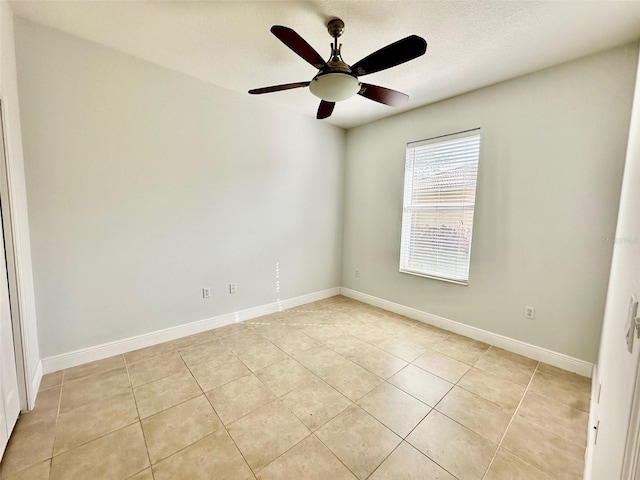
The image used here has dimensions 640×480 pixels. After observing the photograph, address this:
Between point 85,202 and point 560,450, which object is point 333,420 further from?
point 85,202

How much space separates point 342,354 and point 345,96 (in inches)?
87.0

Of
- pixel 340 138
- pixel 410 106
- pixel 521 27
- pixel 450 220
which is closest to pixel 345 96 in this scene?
pixel 521 27

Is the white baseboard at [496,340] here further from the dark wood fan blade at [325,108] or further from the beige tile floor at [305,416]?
the dark wood fan blade at [325,108]

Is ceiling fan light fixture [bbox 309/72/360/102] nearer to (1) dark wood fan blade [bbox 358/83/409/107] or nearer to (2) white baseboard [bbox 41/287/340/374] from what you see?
(1) dark wood fan blade [bbox 358/83/409/107]

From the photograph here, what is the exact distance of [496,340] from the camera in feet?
8.55

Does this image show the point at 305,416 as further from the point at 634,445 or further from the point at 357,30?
the point at 357,30

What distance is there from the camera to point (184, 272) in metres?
2.68

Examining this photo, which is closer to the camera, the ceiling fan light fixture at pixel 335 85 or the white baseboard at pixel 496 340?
the ceiling fan light fixture at pixel 335 85

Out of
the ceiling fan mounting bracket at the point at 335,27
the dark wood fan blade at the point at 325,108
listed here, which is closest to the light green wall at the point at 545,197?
the dark wood fan blade at the point at 325,108

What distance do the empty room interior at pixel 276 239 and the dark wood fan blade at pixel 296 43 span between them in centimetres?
3

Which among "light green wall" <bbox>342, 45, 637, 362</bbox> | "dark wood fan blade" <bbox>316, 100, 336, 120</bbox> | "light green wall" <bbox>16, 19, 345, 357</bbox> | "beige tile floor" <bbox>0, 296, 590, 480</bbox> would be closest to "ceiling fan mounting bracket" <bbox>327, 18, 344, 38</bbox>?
"dark wood fan blade" <bbox>316, 100, 336, 120</bbox>

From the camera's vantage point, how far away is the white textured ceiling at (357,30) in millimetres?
1672

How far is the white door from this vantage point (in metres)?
1.38

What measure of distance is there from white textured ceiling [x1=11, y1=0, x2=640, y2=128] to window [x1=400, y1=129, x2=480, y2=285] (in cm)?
71
